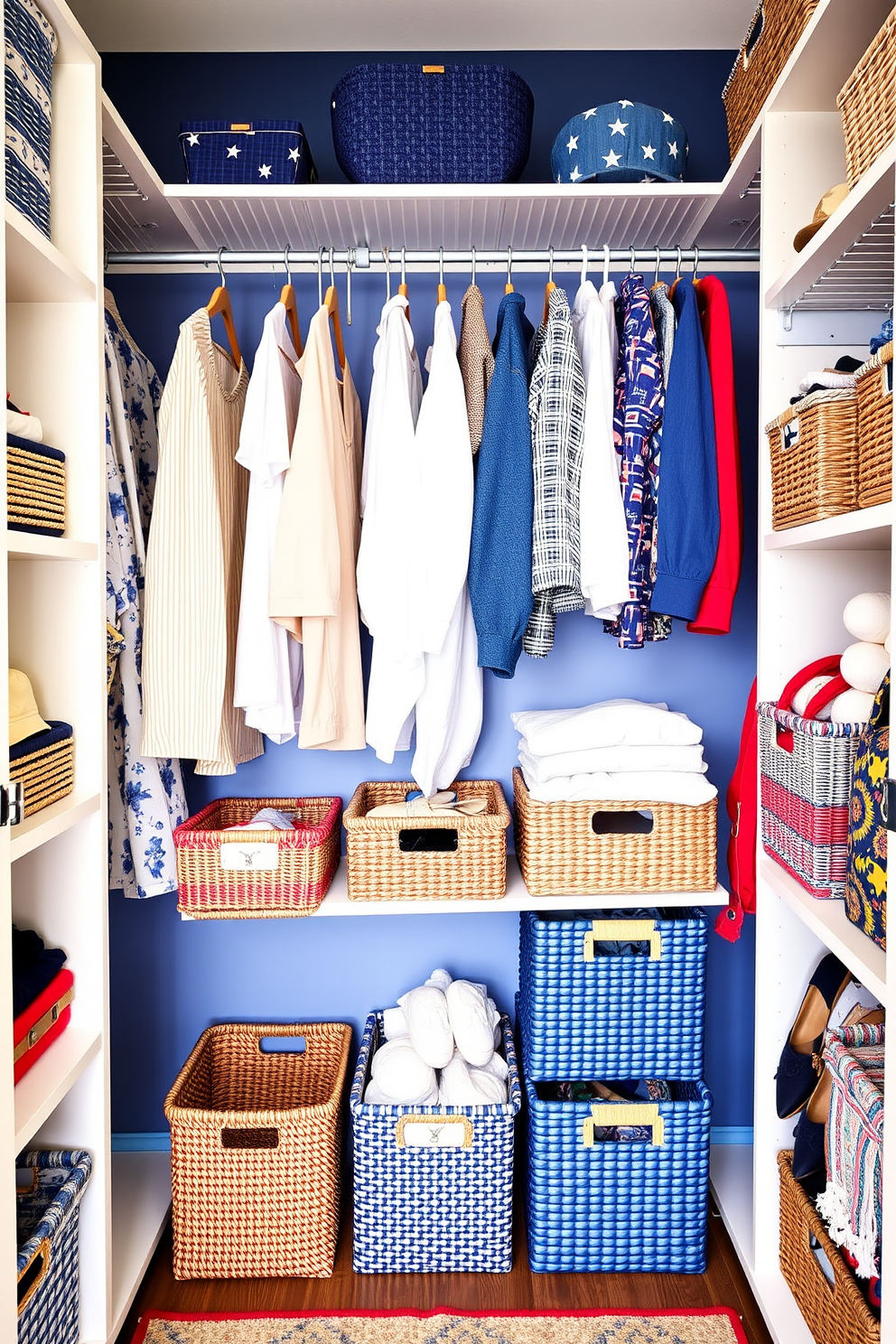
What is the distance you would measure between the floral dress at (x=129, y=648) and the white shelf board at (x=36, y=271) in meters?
0.21

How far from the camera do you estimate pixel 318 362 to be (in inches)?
65.5

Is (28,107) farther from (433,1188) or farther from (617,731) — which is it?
(433,1188)

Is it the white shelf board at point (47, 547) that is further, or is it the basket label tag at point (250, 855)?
the basket label tag at point (250, 855)

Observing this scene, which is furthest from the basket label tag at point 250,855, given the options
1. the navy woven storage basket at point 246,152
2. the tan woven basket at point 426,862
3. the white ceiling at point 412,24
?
the white ceiling at point 412,24

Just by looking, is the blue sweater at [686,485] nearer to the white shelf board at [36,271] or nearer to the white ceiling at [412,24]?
the white ceiling at [412,24]

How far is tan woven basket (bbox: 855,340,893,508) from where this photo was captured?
3.78 ft

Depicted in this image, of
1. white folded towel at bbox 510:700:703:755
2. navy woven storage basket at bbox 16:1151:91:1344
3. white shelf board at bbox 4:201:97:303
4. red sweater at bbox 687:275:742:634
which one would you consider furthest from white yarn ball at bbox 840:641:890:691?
navy woven storage basket at bbox 16:1151:91:1344

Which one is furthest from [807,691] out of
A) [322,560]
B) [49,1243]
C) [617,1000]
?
[49,1243]

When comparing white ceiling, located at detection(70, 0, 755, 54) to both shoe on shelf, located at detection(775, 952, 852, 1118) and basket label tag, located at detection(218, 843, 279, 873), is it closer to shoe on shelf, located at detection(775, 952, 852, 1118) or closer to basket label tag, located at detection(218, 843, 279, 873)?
basket label tag, located at detection(218, 843, 279, 873)

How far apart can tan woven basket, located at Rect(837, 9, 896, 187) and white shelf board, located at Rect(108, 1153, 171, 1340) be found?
2.22 metres

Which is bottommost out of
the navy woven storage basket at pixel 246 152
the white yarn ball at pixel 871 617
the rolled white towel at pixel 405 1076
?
the rolled white towel at pixel 405 1076

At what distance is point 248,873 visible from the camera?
175cm

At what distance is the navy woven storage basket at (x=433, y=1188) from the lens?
70.2 inches

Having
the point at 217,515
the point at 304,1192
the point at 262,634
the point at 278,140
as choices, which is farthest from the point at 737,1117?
the point at 278,140
